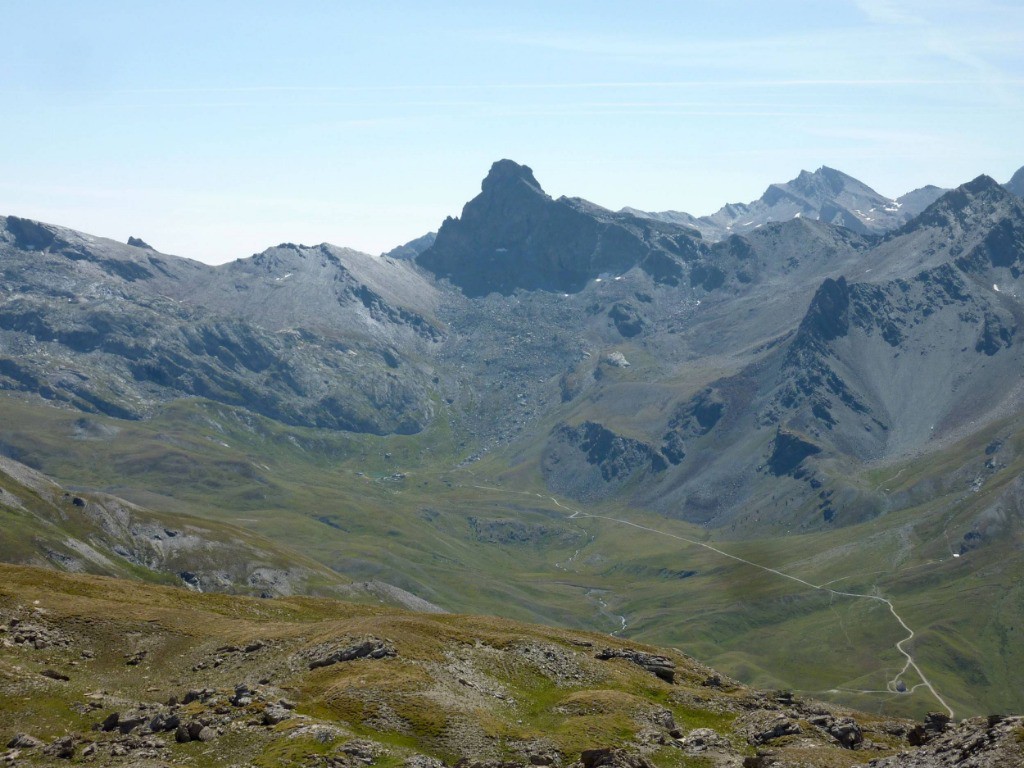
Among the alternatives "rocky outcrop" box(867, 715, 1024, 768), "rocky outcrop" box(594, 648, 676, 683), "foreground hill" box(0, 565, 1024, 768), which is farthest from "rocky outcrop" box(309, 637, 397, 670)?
"rocky outcrop" box(867, 715, 1024, 768)

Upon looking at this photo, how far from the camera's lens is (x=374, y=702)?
272ft

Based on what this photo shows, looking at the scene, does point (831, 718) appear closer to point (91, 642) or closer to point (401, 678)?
point (401, 678)

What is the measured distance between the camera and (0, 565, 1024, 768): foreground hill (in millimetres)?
73812

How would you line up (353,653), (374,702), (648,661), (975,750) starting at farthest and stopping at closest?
(648,661)
(353,653)
(374,702)
(975,750)

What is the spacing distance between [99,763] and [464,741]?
24.2m

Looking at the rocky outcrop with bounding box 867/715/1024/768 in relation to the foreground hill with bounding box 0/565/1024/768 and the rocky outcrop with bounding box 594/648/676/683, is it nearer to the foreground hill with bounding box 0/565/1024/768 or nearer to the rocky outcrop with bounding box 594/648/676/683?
the foreground hill with bounding box 0/565/1024/768

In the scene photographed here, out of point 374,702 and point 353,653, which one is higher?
point 353,653

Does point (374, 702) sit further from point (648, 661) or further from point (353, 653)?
point (648, 661)

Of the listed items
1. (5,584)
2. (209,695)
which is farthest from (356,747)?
(5,584)

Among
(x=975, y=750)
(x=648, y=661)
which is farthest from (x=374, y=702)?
(x=975, y=750)

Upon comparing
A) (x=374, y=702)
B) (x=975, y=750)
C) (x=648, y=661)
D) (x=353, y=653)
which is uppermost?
(x=975, y=750)

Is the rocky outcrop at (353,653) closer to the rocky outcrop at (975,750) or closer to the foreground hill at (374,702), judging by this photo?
the foreground hill at (374,702)

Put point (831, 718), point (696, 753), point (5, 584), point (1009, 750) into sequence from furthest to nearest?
1. point (5, 584)
2. point (831, 718)
3. point (696, 753)
4. point (1009, 750)

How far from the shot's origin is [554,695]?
95938mm
